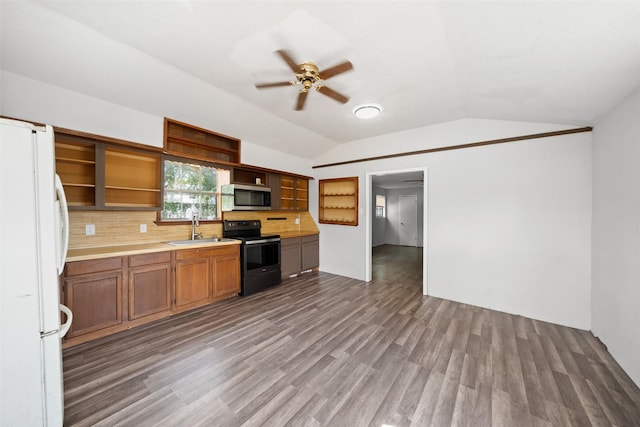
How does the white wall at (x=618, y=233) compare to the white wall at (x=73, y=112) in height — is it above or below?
below

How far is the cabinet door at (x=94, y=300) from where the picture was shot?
7.63 feet

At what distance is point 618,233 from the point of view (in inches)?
87.0

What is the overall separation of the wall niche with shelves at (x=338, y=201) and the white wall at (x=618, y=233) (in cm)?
323

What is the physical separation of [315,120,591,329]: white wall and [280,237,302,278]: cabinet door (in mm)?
2450

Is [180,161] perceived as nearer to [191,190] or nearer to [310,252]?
[191,190]

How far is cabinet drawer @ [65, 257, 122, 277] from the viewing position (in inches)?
90.8

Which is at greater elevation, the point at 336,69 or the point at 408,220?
the point at 336,69

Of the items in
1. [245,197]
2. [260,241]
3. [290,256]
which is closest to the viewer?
[260,241]

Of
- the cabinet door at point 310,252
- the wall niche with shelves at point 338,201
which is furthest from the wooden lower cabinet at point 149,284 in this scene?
the wall niche with shelves at point 338,201

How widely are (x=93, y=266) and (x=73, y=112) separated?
1.66 metres

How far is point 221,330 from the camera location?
2.71m

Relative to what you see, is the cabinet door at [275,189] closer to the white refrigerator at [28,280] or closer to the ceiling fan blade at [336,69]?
the ceiling fan blade at [336,69]

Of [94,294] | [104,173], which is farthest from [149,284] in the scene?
[104,173]

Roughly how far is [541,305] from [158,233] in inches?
206
